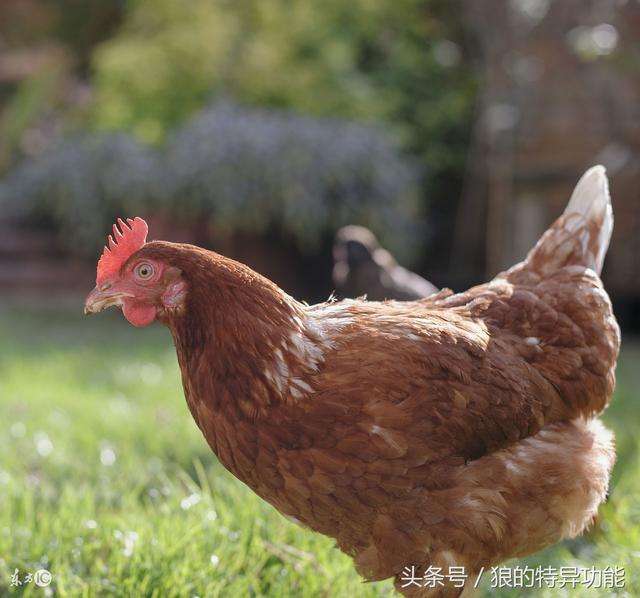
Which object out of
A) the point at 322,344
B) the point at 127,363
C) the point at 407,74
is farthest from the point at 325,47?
the point at 322,344

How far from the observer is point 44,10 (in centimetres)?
1204

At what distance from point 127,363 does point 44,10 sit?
8.78 m

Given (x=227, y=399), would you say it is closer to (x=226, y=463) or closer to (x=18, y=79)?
(x=226, y=463)

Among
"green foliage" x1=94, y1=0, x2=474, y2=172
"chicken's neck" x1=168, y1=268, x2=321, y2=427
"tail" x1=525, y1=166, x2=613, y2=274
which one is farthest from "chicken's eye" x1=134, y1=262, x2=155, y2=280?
"green foliage" x1=94, y1=0, x2=474, y2=172

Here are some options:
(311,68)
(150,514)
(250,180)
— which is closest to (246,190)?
(250,180)

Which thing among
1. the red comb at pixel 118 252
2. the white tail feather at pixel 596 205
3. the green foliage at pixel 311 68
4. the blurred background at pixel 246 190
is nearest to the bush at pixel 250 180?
the blurred background at pixel 246 190

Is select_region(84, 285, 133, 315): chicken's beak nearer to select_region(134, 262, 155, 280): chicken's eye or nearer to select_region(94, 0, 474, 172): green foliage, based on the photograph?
select_region(134, 262, 155, 280): chicken's eye

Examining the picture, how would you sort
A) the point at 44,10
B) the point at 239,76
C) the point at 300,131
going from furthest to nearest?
the point at 44,10, the point at 239,76, the point at 300,131

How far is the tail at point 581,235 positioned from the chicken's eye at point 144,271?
130 centimetres

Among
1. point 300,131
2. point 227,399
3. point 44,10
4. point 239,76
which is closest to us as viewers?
point 227,399

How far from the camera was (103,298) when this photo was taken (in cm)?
184

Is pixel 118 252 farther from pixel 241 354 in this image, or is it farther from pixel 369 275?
pixel 369 275

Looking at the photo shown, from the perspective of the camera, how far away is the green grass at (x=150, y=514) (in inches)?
86.4

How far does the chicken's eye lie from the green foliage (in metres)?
7.27
